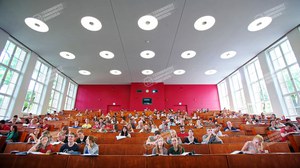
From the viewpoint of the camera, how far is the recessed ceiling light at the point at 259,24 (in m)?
5.90

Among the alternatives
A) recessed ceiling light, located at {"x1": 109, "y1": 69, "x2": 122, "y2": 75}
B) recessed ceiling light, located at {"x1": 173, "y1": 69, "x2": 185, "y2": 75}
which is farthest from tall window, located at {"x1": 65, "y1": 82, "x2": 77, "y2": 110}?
recessed ceiling light, located at {"x1": 173, "y1": 69, "x2": 185, "y2": 75}

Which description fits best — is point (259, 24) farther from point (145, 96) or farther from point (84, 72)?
point (84, 72)

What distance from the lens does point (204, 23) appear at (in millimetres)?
6023

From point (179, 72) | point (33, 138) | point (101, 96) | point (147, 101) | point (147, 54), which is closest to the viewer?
point (33, 138)

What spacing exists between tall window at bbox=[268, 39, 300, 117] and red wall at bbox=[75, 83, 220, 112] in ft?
20.1

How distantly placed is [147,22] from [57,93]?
924 cm

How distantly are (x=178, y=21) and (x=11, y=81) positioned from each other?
28.7 feet

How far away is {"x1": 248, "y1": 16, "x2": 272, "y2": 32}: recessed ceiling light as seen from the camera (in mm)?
5898

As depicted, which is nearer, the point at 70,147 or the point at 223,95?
the point at 70,147

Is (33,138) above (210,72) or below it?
below

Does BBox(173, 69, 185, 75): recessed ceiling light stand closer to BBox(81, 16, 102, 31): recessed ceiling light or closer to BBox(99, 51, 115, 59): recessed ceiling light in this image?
BBox(99, 51, 115, 59): recessed ceiling light

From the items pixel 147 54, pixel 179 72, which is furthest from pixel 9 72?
pixel 179 72

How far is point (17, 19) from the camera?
5.75m

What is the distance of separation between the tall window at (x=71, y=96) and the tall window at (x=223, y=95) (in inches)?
541
